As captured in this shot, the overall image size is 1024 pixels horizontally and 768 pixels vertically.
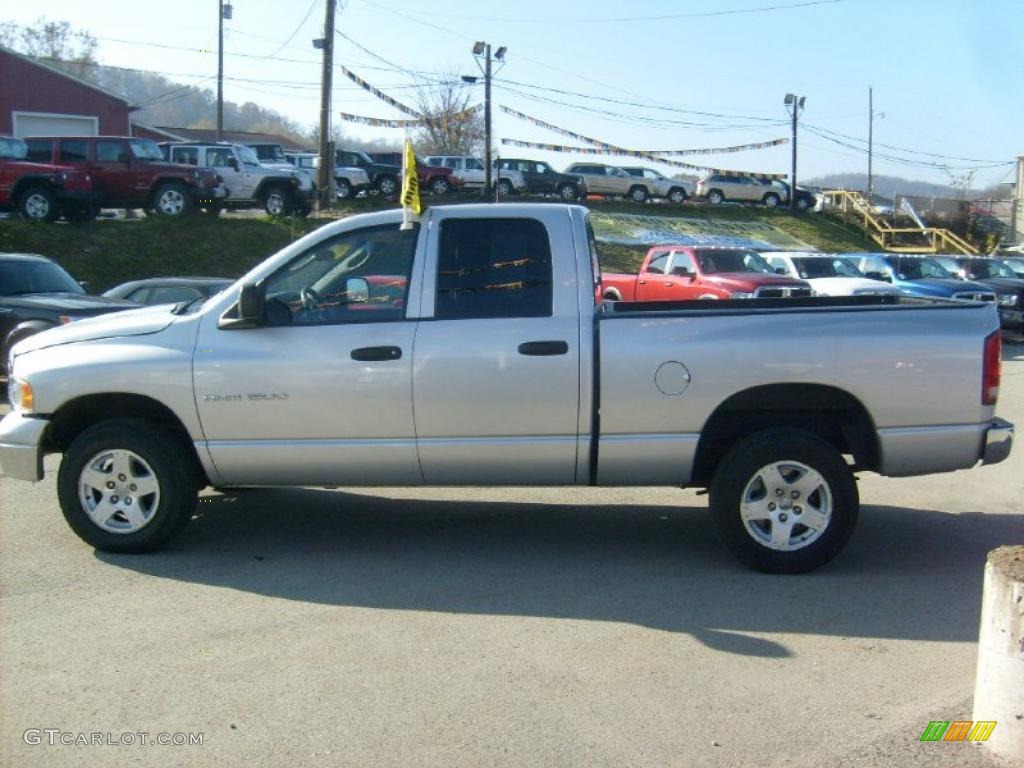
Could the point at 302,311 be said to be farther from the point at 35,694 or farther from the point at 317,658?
the point at 35,694

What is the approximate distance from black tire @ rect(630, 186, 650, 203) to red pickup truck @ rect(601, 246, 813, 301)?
22.2 meters

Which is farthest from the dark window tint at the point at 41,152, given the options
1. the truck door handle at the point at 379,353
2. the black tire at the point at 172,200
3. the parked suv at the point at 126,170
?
the truck door handle at the point at 379,353

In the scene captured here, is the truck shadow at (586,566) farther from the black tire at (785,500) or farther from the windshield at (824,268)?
the windshield at (824,268)

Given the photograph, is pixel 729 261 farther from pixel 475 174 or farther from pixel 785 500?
pixel 475 174

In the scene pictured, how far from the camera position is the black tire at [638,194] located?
43.1m

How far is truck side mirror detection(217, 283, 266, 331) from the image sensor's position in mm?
6020

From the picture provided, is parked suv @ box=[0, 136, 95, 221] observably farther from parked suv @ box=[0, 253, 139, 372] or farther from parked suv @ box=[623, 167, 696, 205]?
parked suv @ box=[623, 167, 696, 205]

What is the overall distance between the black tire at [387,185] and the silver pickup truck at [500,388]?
30.7 meters

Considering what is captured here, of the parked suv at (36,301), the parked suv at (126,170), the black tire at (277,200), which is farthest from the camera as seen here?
the black tire at (277,200)

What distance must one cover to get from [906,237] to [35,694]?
A: 4923cm

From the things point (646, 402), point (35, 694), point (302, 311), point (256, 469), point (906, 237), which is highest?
point (906, 237)

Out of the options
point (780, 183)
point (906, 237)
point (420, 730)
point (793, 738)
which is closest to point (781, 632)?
point (793, 738)

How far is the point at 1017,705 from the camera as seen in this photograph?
3764 mm

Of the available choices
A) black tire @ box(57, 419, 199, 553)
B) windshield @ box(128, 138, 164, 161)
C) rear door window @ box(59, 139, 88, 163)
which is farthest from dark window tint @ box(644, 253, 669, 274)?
black tire @ box(57, 419, 199, 553)
